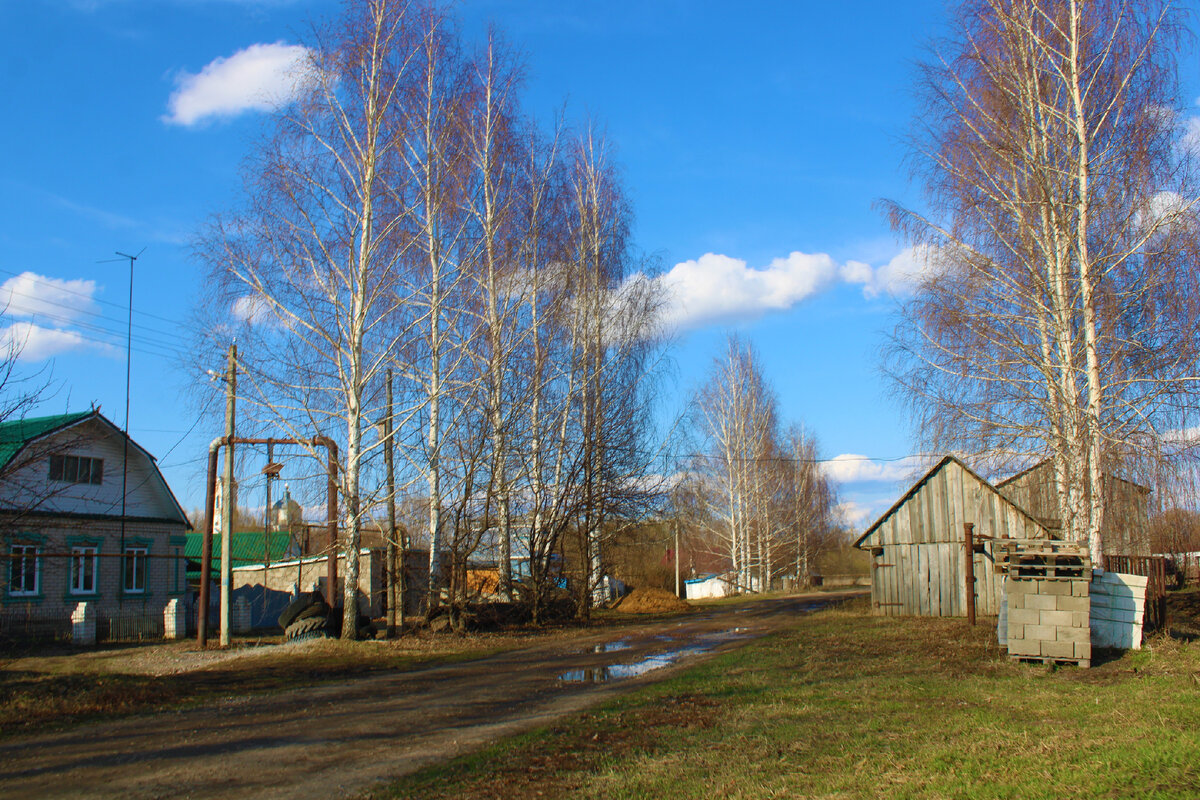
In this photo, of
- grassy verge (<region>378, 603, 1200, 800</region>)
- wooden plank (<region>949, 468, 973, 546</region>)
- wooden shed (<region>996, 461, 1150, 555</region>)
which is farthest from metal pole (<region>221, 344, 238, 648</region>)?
wooden plank (<region>949, 468, 973, 546</region>)

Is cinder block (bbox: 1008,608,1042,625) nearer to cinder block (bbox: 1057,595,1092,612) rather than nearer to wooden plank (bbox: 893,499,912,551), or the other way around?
cinder block (bbox: 1057,595,1092,612)

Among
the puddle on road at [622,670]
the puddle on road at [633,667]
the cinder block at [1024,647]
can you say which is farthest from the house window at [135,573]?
the cinder block at [1024,647]

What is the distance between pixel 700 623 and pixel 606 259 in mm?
11399

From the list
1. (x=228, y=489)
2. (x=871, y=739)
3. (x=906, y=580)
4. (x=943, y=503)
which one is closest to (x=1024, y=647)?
(x=871, y=739)

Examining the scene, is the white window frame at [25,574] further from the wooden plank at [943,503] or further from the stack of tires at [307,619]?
the wooden plank at [943,503]

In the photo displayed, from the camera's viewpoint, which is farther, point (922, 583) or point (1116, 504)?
point (922, 583)

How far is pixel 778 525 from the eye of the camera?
5238 cm

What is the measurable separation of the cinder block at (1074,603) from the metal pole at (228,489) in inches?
578

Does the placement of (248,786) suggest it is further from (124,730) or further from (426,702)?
(426,702)

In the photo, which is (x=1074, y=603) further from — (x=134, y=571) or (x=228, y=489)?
(x=134, y=571)

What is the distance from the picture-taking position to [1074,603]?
1227 centimetres

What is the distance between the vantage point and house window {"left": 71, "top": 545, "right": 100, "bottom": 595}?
82.6ft

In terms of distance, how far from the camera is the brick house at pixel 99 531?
24.0 meters

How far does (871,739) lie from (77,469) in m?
26.7
